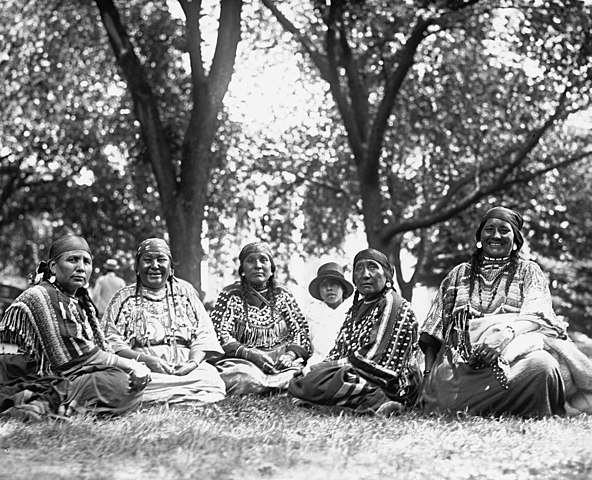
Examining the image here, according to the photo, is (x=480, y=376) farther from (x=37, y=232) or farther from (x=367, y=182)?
(x=37, y=232)

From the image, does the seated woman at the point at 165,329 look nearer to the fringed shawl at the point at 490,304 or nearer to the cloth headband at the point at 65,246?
the cloth headband at the point at 65,246

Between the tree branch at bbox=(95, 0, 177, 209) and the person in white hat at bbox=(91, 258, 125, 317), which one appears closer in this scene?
the tree branch at bbox=(95, 0, 177, 209)

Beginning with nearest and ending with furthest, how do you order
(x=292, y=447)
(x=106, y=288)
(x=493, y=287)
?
(x=292, y=447)
(x=493, y=287)
(x=106, y=288)

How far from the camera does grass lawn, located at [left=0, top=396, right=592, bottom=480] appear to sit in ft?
17.6

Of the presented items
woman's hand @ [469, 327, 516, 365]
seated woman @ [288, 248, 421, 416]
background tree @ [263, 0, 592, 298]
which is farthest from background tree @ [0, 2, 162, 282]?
woman's hand @ [469, 327, 516, 365]

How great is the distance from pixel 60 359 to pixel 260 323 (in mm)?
2501

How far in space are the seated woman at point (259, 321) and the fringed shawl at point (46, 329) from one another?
1.96 meters

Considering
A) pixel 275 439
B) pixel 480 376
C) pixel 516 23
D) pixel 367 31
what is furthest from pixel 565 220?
pixel 275 439

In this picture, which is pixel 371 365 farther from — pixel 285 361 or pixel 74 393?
pixel 74 393

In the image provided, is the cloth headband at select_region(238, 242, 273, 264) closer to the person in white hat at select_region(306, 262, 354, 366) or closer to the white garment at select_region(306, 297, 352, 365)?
the person in white hat at select_region(306, 262, 354, 366)

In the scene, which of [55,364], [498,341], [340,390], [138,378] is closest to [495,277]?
[498,341]

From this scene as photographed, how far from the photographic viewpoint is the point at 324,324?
10758mm

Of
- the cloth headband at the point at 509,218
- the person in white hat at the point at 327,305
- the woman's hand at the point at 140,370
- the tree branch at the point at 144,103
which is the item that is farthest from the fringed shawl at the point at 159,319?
the tree branch at the point at 144,103

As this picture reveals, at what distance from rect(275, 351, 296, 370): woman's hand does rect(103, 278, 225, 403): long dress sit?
2.33ft
